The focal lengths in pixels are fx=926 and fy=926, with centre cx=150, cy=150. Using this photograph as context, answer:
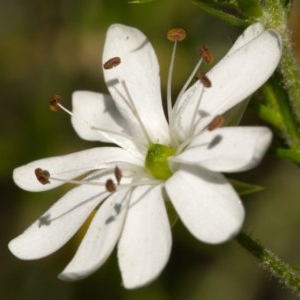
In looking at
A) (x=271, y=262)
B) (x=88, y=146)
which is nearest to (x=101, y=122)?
(x=271, y=262)

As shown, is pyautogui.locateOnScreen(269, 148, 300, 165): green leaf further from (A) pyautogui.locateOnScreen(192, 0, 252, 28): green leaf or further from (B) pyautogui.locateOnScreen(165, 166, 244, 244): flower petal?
(A) pyautogui.locateOnScreen(192, 0, 252, 28): green leaf

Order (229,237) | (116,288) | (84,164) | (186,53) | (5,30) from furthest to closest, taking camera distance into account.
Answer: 1. (5,30)
2. (186,53)
3. (116,288)
4. (84,164)
5. (229,237)

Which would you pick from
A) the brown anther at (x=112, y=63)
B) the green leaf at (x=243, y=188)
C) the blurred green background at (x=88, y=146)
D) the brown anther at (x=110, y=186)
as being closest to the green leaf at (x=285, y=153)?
the green leaf at (x=243, y=188)

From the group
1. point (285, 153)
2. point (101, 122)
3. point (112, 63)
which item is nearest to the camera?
point (285, 153)

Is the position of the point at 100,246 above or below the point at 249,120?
above

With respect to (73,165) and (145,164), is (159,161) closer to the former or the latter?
(145,164)

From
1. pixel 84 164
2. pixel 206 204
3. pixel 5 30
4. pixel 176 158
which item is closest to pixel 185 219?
pixel 206 204

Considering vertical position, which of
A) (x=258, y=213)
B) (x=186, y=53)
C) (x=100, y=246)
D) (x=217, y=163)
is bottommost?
(x=258, y=213)

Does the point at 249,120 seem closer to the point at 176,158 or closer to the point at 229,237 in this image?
the point at 176,158
